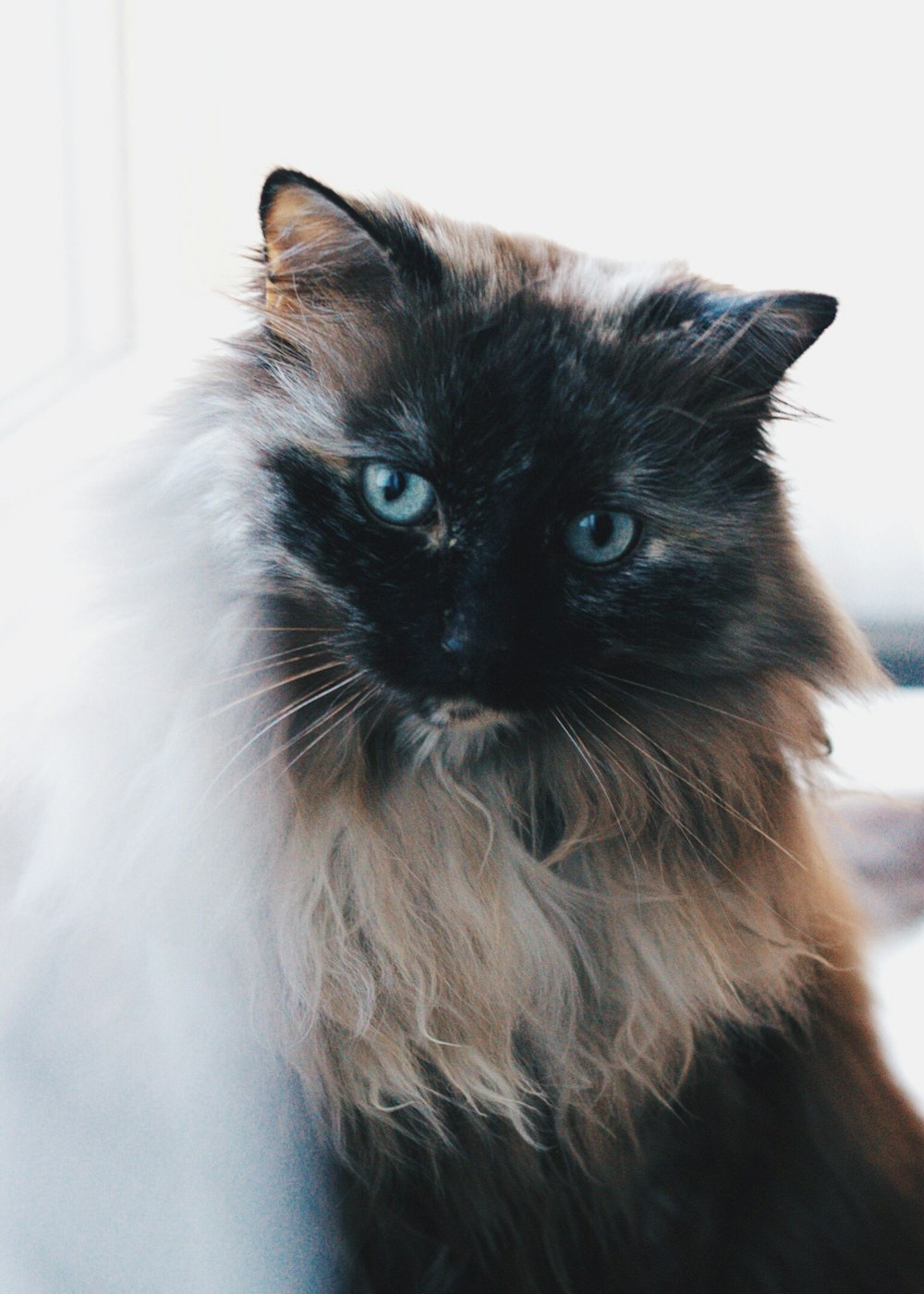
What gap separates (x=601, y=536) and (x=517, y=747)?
16cm

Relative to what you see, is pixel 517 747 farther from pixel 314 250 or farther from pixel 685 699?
pixel 314 250

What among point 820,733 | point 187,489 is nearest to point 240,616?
point 187,489

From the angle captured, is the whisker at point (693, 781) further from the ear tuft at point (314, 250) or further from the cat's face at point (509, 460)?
the ear tuft at point (314, 250)

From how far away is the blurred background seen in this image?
3.26 ft

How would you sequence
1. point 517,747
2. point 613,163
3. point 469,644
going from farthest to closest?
point 613,163
point 517,747
point 469,644

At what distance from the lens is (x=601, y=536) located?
0.68 m

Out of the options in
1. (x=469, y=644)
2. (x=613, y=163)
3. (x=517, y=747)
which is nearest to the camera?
(x=469, y=644)

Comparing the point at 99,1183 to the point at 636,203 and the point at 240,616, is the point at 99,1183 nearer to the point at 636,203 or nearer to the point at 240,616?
the point at 240,616

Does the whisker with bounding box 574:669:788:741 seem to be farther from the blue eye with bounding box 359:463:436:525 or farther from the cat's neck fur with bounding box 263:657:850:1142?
the blue eye with bounding box 359:463:436:525

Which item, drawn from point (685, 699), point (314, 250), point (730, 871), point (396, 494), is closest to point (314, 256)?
point (314, 250)

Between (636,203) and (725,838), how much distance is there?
71 cm

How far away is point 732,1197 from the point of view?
2.42ft

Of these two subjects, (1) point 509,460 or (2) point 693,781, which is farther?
(2) point 693,781

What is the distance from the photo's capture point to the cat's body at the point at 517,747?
66cm
